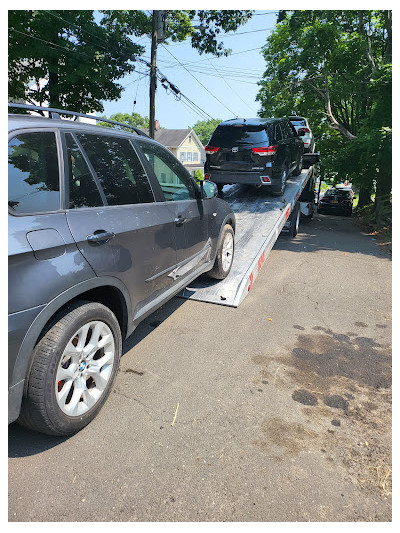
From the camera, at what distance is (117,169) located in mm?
2986

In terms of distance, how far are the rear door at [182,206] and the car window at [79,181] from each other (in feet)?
2.84

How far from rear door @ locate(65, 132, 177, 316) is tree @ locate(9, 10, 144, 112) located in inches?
496

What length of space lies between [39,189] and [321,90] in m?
18.5

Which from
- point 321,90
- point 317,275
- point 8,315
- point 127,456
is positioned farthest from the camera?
point 321,90

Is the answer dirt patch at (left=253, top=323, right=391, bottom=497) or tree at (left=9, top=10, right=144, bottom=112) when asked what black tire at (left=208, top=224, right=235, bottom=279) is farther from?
tree at (left=9, top=10, right=144, bottom=112)

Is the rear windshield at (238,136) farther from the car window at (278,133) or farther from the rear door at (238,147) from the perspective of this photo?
the car window at (278,133)

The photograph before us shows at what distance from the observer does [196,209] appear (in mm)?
4188

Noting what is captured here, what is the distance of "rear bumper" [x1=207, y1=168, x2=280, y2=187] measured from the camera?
25.1 feet

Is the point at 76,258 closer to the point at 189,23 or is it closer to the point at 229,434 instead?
the point at 229,434

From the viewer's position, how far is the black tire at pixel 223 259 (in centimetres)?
497

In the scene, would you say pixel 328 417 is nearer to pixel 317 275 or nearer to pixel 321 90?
pixel 317 275

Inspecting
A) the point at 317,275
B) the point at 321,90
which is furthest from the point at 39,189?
the point at 321,90

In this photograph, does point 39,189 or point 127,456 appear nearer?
point 39,189
